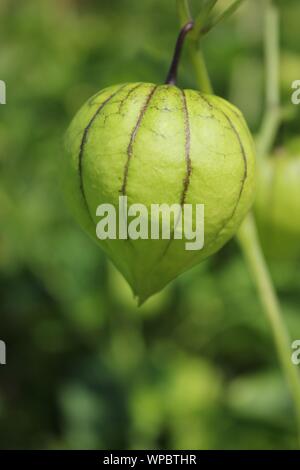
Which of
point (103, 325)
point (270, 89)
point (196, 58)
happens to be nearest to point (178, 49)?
point (196, 58)

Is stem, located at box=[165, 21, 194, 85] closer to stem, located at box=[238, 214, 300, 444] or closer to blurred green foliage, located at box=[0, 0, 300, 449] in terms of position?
stem, located at box=[238, 214, 300, 444]

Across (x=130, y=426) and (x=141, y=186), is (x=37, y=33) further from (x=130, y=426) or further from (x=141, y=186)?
A: (x=141, y=186)

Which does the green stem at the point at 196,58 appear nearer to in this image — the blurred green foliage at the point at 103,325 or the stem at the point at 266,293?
the stem at the point at 266,293

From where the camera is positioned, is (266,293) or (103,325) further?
(103,325)

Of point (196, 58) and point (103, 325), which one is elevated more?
point (103, 325)

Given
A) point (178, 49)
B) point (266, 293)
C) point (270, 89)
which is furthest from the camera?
point (270, 89)

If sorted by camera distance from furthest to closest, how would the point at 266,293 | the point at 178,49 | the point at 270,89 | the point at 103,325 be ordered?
the point at 103,325 < the point at 270,89 < the point at 266,293 < the point at 178,49

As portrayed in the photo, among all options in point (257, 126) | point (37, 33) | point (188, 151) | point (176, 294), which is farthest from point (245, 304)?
point (188, 151)

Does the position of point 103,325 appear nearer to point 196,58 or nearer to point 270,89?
point 270,89
